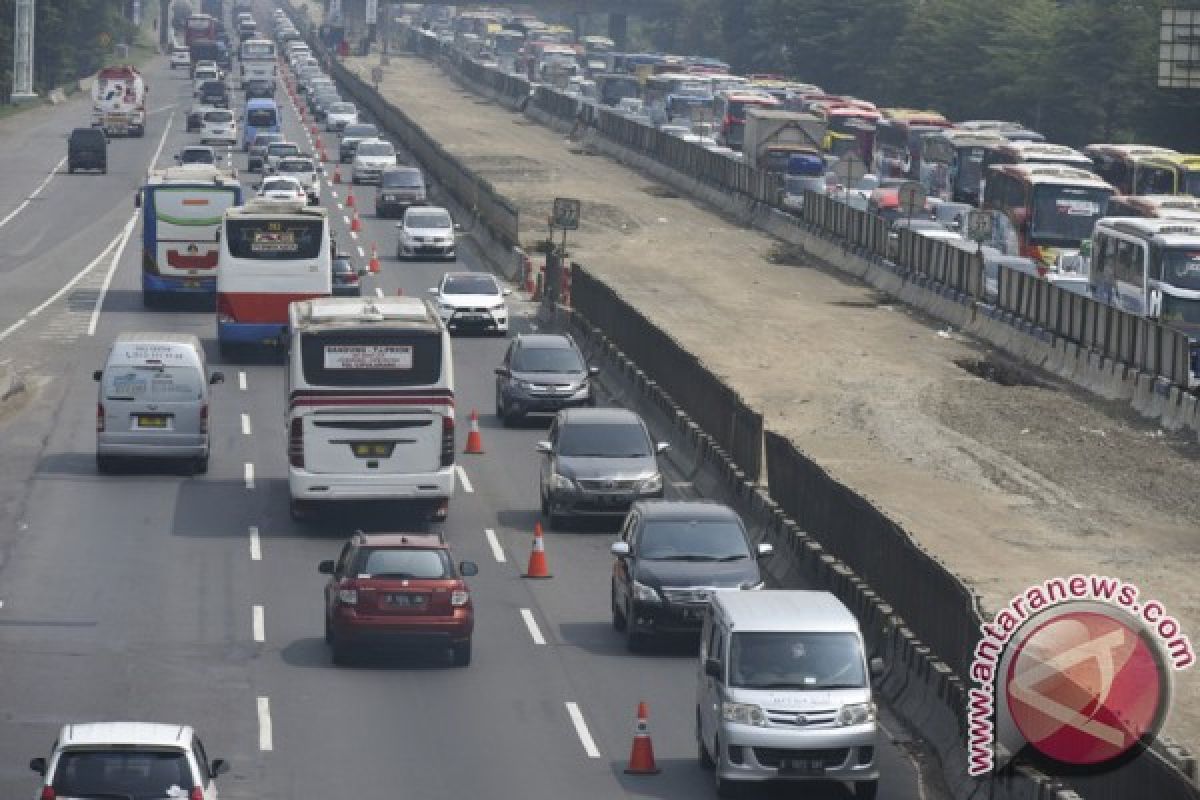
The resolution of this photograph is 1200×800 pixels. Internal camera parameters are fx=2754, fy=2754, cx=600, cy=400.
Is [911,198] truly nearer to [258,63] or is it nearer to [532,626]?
[532,626]

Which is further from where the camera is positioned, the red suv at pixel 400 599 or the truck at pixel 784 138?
the truck at pixel 784 138

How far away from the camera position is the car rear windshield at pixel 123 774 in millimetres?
20859

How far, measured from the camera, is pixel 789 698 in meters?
25.4

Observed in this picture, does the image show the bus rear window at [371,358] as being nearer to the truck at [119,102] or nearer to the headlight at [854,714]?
the headlight at [854,714]

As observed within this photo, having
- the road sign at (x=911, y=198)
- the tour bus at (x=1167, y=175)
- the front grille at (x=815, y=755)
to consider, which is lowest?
the front grille at (x=815, y=755)

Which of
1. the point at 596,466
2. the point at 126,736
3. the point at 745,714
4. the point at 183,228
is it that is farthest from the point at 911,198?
the point at 126,736

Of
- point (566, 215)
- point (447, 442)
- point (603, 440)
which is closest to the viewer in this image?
point (447, 442)

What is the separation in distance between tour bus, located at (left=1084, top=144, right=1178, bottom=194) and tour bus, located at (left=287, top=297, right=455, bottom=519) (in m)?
50.4

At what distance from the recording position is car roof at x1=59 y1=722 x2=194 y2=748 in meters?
21.0

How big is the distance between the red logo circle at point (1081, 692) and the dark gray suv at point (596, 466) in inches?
587

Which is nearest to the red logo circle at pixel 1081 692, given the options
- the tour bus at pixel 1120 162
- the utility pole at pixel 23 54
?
the tour bus at pixel 1120 162

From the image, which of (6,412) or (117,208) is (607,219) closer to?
(117,208)

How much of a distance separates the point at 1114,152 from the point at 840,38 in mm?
79634

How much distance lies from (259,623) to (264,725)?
17.9 ft
